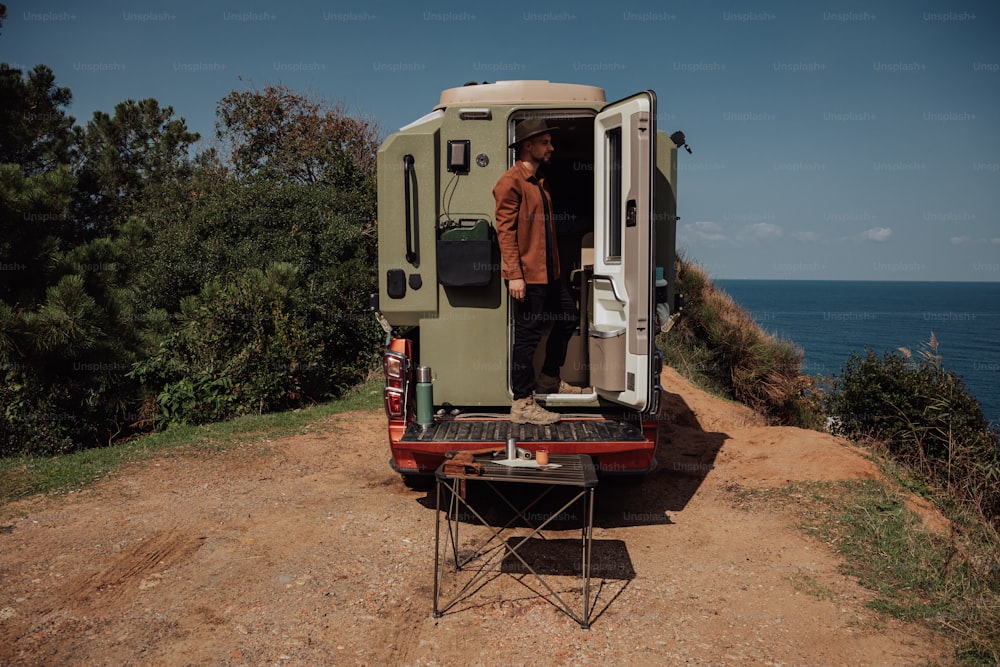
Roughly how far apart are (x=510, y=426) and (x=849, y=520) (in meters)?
2.49

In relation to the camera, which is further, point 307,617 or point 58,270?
point 58,270

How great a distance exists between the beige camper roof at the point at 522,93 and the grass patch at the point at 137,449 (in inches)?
168

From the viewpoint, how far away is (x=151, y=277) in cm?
1296

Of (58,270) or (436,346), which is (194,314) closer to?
(58,270)

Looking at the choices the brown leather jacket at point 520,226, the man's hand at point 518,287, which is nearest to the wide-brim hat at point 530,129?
the brown leather jacket at point 520,226

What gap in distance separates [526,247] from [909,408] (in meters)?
7.00

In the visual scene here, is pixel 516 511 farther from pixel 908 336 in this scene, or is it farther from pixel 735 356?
pixel 908 336

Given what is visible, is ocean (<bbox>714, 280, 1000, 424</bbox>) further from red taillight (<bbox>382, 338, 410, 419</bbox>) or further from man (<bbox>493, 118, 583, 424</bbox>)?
red taillight (<bbox>382, 338, 410, 419</bbox>)

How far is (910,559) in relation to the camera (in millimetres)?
4594

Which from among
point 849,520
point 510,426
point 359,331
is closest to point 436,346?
point 510,426

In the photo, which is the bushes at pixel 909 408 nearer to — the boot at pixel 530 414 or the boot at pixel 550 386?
the boot at pixel 550 386

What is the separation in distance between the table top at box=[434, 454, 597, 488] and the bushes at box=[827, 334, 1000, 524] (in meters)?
6.05

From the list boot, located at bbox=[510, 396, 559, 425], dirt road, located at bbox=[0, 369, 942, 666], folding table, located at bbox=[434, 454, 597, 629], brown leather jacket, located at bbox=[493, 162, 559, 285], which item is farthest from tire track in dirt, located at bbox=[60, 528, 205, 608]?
brown leather jacket, located at bbox=[493, 162, 559, 285]

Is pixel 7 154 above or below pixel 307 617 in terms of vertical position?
above
